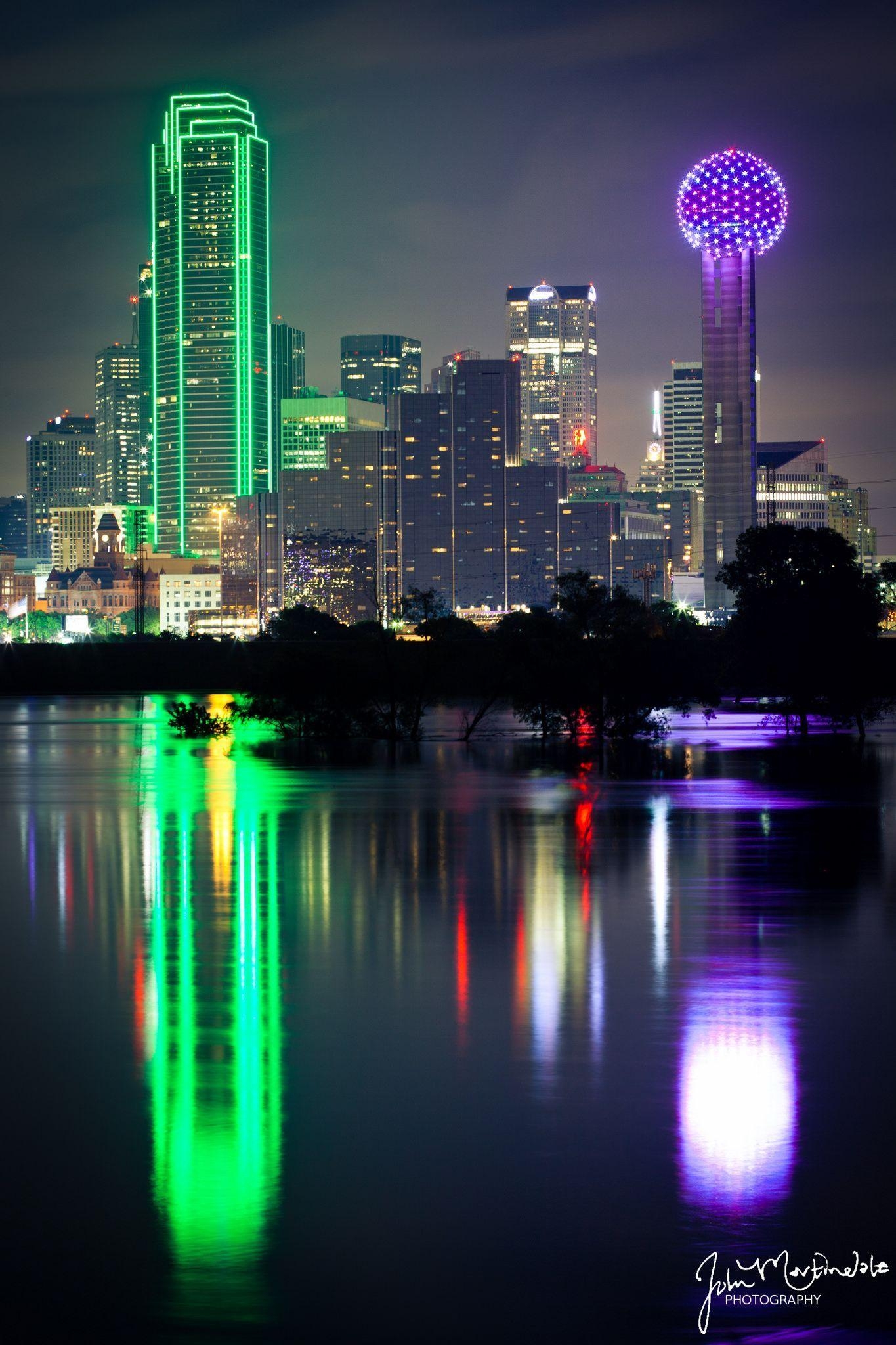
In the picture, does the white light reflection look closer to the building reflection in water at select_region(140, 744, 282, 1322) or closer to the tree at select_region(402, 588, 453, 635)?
the building reflection in water at select_region(140, 744, 282, 1322)

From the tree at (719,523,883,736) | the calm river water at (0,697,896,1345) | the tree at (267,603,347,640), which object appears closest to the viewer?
the calm river water at (0,697,896,1345)

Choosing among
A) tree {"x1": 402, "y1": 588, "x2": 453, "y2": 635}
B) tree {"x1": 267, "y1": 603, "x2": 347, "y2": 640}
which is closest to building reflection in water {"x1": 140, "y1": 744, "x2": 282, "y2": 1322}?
tree {"x1": 402, "y1": 588, "x2": 453, "y2": 635}

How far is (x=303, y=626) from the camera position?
523ft

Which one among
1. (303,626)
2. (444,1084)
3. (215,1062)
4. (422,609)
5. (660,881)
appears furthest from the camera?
(303,626)

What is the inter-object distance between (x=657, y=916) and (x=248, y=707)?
4654 centimetres

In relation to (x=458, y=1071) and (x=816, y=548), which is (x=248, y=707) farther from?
(x=458, y=1071)

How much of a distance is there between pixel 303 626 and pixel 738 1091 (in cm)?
14979

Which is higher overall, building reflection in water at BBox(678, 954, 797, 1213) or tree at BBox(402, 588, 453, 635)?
tree at BBox(402, 588, 453, 635)

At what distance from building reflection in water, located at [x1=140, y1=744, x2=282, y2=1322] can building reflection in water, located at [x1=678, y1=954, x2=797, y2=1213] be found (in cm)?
241

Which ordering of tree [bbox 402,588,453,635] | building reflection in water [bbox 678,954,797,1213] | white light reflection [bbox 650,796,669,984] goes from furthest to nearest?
tree [bbox 402,588,453,635] < white light reflection [bbox 650,796,669,984] < building reflection in water [bbox 678,954,797,1213]

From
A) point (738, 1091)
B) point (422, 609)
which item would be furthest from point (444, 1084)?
point (422, 609)

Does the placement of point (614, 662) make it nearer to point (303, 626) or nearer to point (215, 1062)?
point (215, 1062)

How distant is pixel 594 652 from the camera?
5294cm

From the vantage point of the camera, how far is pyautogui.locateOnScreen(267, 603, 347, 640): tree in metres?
153
